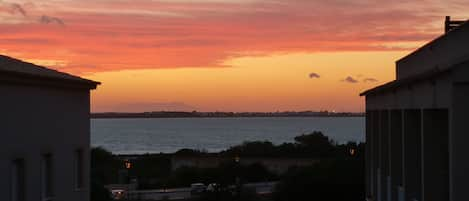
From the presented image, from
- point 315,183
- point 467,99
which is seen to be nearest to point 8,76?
point 467,99

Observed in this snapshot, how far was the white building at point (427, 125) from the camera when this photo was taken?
13.9 metres

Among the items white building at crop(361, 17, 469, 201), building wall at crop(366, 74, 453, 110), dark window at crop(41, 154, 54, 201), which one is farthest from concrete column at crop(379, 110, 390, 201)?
dark window at crop(41, 154, 54, 201)

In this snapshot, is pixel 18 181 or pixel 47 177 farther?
pixel 47 177

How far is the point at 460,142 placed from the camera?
1398cm

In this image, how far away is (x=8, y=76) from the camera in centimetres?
1655

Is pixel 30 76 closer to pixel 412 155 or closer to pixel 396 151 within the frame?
pixel 412 155

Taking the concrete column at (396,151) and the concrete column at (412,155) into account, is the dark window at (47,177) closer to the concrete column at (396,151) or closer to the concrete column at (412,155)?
the concrete column at (412,155)

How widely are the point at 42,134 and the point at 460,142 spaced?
9.15 metres

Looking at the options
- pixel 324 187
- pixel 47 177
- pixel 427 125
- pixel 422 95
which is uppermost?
pixel 422 95

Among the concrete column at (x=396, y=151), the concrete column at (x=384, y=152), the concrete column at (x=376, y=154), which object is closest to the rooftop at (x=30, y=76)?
the concrete column at (x=396, y=151)

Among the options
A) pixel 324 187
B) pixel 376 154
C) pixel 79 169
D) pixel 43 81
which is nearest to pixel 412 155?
pixel 43 81

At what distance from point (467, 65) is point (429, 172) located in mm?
4080

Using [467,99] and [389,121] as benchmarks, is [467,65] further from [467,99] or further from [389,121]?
[389,121]

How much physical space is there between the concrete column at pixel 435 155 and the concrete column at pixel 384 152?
7.18 m
